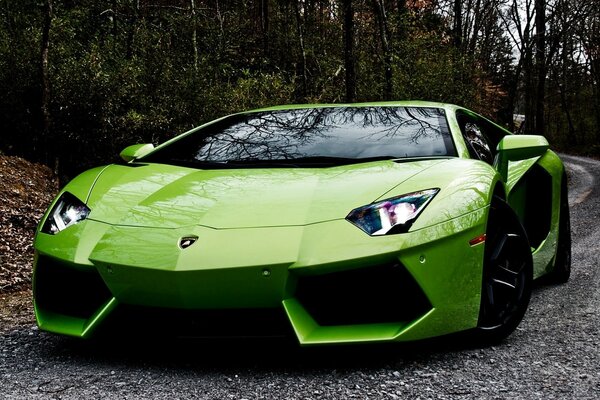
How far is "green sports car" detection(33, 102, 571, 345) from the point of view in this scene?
2369 mm

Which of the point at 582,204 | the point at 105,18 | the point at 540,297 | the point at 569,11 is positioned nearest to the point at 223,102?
the point at 105,18

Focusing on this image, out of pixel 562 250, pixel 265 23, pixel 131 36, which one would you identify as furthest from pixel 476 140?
pixel 265 23

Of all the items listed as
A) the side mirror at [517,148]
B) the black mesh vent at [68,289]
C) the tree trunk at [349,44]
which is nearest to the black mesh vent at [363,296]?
the black mesh vent at [68,289]

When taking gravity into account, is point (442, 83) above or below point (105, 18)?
below

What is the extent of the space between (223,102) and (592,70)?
99.0 ft

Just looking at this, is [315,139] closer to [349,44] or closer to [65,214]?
[65,214]

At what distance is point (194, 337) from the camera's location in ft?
8.01

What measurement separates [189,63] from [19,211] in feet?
19.0

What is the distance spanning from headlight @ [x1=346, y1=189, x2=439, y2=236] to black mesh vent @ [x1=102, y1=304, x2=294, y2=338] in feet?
1.49

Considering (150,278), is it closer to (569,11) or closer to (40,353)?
(40,353)

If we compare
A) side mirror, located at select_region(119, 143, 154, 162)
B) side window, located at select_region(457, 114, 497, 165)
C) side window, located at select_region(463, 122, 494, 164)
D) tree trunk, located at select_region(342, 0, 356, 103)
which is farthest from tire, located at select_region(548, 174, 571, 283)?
tree trunk, located at select_region(342, 0, 356, 103)

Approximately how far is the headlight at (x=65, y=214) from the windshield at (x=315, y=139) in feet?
1.93

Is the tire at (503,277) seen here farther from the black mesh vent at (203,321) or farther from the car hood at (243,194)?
the black mesh vent at (203,321)

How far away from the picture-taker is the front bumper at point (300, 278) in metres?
2.34
